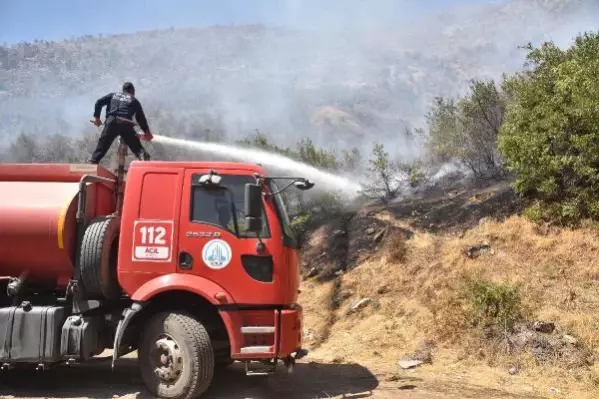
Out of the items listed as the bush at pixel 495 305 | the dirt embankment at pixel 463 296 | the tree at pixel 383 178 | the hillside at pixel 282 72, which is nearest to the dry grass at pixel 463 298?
the dirt embankment at pixel 463 296

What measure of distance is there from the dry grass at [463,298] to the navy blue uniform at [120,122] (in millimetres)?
4829

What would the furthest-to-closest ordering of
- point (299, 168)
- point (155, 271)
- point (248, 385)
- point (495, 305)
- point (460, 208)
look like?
1. point (299, 168)
2. point (460, 208)
3. point (495, 305)
4. point (248, 385)
5. point (155, 271)

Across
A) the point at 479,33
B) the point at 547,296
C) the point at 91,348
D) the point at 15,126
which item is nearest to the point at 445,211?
the point at 547,296

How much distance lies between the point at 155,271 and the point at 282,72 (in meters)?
67.5

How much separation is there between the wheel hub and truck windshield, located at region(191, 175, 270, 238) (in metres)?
1.43

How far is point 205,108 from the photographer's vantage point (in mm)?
48750

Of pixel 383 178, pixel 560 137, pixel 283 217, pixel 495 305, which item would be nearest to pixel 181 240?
pixel 283 217

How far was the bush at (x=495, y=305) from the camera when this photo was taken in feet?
29.1

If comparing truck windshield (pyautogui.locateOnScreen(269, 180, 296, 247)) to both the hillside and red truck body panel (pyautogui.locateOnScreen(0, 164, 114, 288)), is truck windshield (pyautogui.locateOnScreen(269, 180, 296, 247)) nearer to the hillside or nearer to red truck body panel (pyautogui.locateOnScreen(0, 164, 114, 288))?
red truck body panel (pyautogui.locateOnScreen(0, 164, 114, 288))

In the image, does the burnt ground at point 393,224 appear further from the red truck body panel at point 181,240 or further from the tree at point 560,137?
the red truck body panel at point 181,240

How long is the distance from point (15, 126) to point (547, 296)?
39.2 m

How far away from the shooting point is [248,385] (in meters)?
7.30

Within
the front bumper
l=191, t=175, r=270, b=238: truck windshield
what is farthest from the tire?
the front bumper

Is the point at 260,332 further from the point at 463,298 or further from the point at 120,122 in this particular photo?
the point at 463,298
